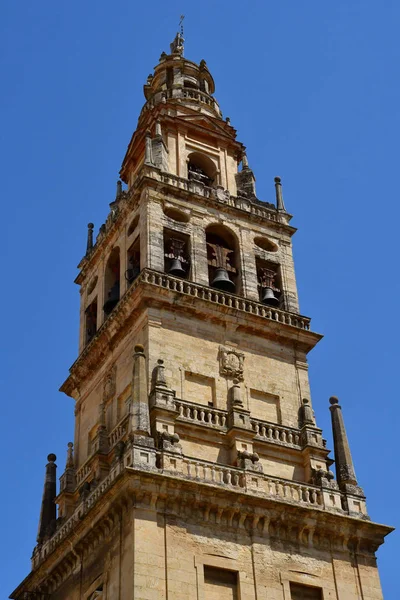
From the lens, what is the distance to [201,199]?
39.8 m

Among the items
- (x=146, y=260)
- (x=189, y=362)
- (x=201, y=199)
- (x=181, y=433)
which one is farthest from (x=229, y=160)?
(x=181, y=433)

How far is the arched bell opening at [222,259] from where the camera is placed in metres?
38.2

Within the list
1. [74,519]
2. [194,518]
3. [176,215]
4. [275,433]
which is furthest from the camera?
[176,215]

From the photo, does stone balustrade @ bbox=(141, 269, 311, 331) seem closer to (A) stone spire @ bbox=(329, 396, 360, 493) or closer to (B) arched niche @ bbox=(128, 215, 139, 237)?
(A) stone spire @ bbox=(329, 396, 360, 493)

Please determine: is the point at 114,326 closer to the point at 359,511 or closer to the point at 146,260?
the point at 146,260

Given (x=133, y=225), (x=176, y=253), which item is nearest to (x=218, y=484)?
(x=176, y=253)

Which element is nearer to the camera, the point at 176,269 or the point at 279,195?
the point at 176,269

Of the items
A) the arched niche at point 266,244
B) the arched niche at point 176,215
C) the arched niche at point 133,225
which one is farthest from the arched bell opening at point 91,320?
the arched niche at point 266,244

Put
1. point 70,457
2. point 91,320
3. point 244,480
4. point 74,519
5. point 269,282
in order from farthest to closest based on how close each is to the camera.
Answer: point 91,320 < point 269,282 < point 70,457 < point 74,519 < point 244,480

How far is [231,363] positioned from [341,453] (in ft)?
15.1

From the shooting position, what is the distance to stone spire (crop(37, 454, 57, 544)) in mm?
35344

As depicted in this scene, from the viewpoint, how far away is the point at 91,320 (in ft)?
134

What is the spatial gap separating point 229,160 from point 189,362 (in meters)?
12.0

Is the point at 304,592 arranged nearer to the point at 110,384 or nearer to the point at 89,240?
the point at 110,384
